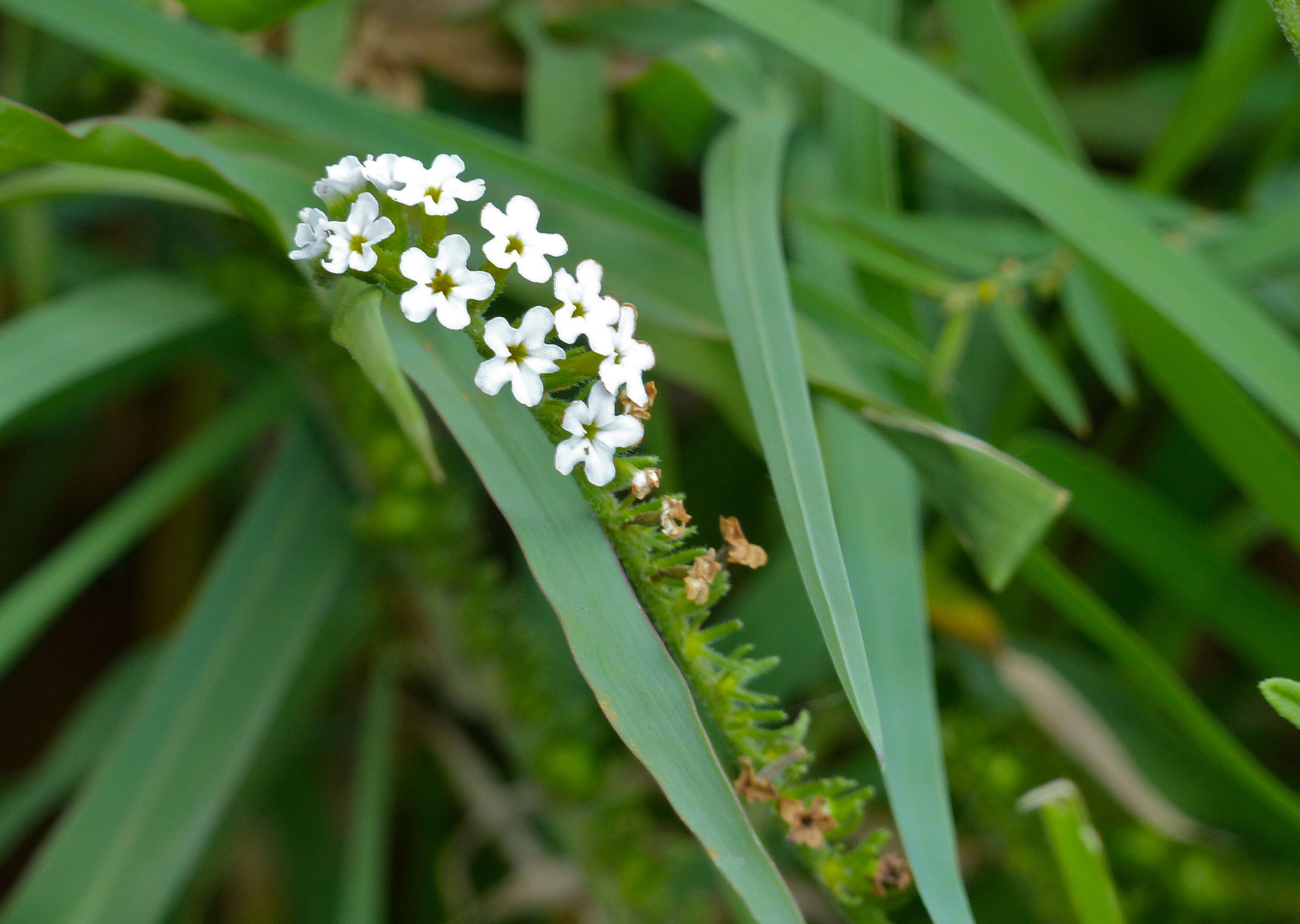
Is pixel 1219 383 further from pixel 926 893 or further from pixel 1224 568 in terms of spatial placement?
pixel 926 893

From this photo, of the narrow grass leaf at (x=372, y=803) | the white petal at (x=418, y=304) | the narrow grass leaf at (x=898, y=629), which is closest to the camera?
the white petal at (x=418, y=304)

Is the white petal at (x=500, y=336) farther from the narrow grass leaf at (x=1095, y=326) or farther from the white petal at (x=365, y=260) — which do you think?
the narrow grass leaf at (x=1095, y=326)

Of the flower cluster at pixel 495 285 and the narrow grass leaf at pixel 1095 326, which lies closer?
the flower cluster at pixel 495 285

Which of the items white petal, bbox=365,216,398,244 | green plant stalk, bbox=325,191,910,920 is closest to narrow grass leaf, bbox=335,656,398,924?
green plant stalk, bbox=325,191,910,920

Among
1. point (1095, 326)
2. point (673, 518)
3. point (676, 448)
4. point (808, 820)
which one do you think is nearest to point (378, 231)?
point (673, 518)

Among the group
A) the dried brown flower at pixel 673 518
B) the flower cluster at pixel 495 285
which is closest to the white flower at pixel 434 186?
the flower cluster at pixel 495 285

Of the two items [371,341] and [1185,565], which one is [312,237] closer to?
[371,341]

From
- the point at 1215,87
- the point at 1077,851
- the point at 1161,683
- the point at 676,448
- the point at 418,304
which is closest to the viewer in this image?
the point at 418,304

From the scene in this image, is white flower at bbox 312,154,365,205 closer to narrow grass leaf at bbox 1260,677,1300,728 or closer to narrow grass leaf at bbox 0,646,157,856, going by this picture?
narrow grass leaf at bbox 1260,677,1300,728
